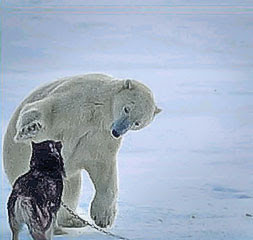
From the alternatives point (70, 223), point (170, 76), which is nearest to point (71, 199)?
point (70, 223)

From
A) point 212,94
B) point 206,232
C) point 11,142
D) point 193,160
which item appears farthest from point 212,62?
point 11,142

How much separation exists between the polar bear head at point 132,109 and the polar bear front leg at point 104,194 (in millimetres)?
120

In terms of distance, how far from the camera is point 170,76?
1590 mm

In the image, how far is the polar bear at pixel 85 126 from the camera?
38.5 inches

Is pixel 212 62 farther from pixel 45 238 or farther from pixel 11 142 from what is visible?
pixel 45 238

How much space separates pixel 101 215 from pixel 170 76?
23.3 inches

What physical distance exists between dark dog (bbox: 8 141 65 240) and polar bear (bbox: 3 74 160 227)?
89mm

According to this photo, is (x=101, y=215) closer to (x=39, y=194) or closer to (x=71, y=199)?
(x=71, y=199)

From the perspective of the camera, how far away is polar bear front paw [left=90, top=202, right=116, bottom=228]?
3.53ft

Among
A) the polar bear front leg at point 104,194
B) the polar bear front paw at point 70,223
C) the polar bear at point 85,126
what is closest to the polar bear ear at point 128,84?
the polar bear at point 85,126

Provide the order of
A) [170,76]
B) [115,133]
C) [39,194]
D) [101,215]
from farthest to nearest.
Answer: [170,76] → [101,215] → [115,133] → [39,194]

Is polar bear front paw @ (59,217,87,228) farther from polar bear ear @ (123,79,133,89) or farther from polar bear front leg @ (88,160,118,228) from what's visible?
polar bear ear @ (123,79,133,89)

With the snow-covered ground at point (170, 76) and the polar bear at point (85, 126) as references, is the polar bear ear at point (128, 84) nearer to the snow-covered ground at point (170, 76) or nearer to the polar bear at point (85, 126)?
the polar bear at point (85, 126)

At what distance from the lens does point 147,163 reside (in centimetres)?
138
